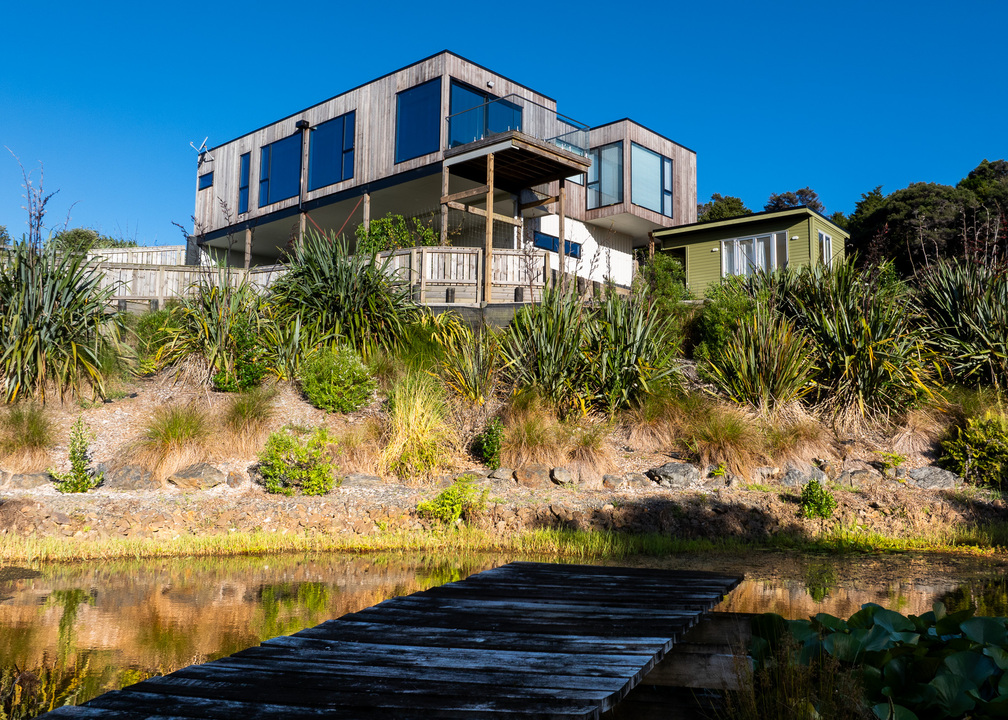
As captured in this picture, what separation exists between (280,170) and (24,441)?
1605cm

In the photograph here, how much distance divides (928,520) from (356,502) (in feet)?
22.1

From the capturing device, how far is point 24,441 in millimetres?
9789

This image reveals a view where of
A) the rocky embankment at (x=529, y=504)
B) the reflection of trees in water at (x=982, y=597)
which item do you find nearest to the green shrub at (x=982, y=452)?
the rocky embankment at (x=529, y=504)

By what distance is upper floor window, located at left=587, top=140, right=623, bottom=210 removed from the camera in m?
23.8

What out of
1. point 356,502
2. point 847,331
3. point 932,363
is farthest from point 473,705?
point 932,363

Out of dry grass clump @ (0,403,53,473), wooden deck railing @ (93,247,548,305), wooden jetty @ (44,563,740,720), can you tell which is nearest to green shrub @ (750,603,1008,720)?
wooden jetty @ (44,563,740,720)

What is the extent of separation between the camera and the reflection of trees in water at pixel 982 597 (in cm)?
531

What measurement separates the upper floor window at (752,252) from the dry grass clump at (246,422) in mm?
14517

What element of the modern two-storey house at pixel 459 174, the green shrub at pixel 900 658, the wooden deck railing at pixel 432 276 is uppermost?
the modern two-storey house at pixel 459 174

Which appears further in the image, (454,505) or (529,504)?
(529,504)

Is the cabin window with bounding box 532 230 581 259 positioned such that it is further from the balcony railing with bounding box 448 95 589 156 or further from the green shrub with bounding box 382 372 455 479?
the green shrub with bounding box 382 372 455 479

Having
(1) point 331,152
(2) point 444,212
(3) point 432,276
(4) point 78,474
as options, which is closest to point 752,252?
(2) point 444,212

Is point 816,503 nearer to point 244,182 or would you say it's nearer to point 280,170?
point 280,170

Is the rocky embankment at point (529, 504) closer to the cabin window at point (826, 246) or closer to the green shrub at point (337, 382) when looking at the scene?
the green shrub at point (337, 382)
